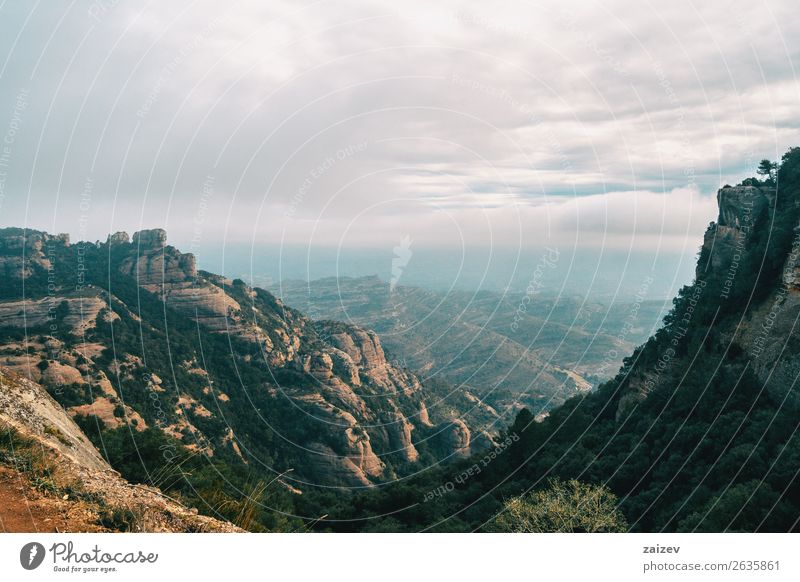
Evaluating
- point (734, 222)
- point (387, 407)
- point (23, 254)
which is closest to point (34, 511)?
point (734, 222)

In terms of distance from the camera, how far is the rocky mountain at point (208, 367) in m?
52.8

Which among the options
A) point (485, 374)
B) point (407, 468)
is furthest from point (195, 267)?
point (485, 374)

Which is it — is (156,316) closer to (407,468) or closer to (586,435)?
(407,468)

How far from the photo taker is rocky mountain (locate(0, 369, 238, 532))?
10.4 metres

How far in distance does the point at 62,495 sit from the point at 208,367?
63.9 meters

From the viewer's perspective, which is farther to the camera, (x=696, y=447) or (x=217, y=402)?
(x=217, y=402)

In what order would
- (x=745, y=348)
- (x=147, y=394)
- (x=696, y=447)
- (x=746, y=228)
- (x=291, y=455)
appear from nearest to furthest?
1. (x=696, y=447)
2. (x=745, y=348)
3. (x=746, y=228)
4. (x=147, y=394)
5. (x=291, y=455)

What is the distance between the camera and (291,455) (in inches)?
2437

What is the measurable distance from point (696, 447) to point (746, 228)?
21217mm

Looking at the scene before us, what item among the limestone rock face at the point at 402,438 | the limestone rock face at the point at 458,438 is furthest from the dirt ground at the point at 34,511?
the limestone rock face at the point at 458,438

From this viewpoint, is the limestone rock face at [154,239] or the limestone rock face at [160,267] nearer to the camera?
the limestone rock face at [160,267]
